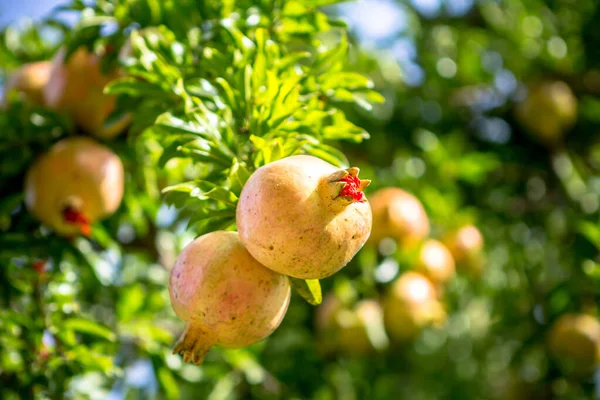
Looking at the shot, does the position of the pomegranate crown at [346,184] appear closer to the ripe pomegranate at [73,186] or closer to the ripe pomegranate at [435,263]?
the ripe pomegranate at [73,186]

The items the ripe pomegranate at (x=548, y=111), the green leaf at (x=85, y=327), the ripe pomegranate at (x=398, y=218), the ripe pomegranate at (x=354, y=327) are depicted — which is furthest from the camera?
the ripe pomegranate at (x=548, y=111)

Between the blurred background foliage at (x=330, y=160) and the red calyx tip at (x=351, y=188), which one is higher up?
the red calyx tip at (x=351, y=188)

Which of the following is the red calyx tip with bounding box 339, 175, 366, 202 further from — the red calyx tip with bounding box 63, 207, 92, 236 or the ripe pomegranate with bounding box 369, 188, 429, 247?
the ripe pomegranate with bounding box 369, 188, 429, 247

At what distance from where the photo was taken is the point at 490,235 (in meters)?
2.89

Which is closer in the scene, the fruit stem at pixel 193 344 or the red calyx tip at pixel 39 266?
the fruit stem at pixel 193 344

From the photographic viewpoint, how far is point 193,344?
982 millimetres

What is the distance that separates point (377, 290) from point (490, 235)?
84cm

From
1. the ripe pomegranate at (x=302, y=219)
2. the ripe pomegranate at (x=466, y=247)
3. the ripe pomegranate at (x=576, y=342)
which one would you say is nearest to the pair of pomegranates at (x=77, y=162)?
the ripe pomegranate at (x=302, y=219)

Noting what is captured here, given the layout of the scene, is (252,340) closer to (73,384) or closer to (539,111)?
(73,384)

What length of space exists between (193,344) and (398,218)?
1.21 meters

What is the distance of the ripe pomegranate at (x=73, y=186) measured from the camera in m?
1.50

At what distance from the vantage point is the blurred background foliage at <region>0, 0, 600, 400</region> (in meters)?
1.21

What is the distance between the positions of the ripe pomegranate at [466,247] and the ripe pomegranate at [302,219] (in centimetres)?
163

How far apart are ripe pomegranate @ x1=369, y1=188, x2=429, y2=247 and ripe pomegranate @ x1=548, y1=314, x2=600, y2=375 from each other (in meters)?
0.63
